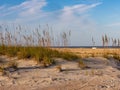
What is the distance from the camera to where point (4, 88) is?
9.55m

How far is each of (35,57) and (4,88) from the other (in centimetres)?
326

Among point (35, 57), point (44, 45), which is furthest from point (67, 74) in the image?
point (44, 45)

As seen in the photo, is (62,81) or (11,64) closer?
(62,81)

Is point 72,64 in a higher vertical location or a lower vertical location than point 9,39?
lower

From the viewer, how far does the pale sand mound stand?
9805 mm

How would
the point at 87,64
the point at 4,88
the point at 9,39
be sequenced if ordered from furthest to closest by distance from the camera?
the point at 9,39
the point at 87,64
the point at 4,88

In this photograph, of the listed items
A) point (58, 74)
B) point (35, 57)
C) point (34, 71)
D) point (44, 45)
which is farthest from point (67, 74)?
point (44, 45)

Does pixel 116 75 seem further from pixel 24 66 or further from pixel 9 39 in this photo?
pixel 9 39

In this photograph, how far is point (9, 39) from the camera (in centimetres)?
1400

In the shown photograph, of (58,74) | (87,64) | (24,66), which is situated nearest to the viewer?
(58,74)

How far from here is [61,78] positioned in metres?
10.6

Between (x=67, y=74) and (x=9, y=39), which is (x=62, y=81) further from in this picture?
(x=9, y=39)

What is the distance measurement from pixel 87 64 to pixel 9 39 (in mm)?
3433

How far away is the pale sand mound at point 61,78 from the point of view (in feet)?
32.2
